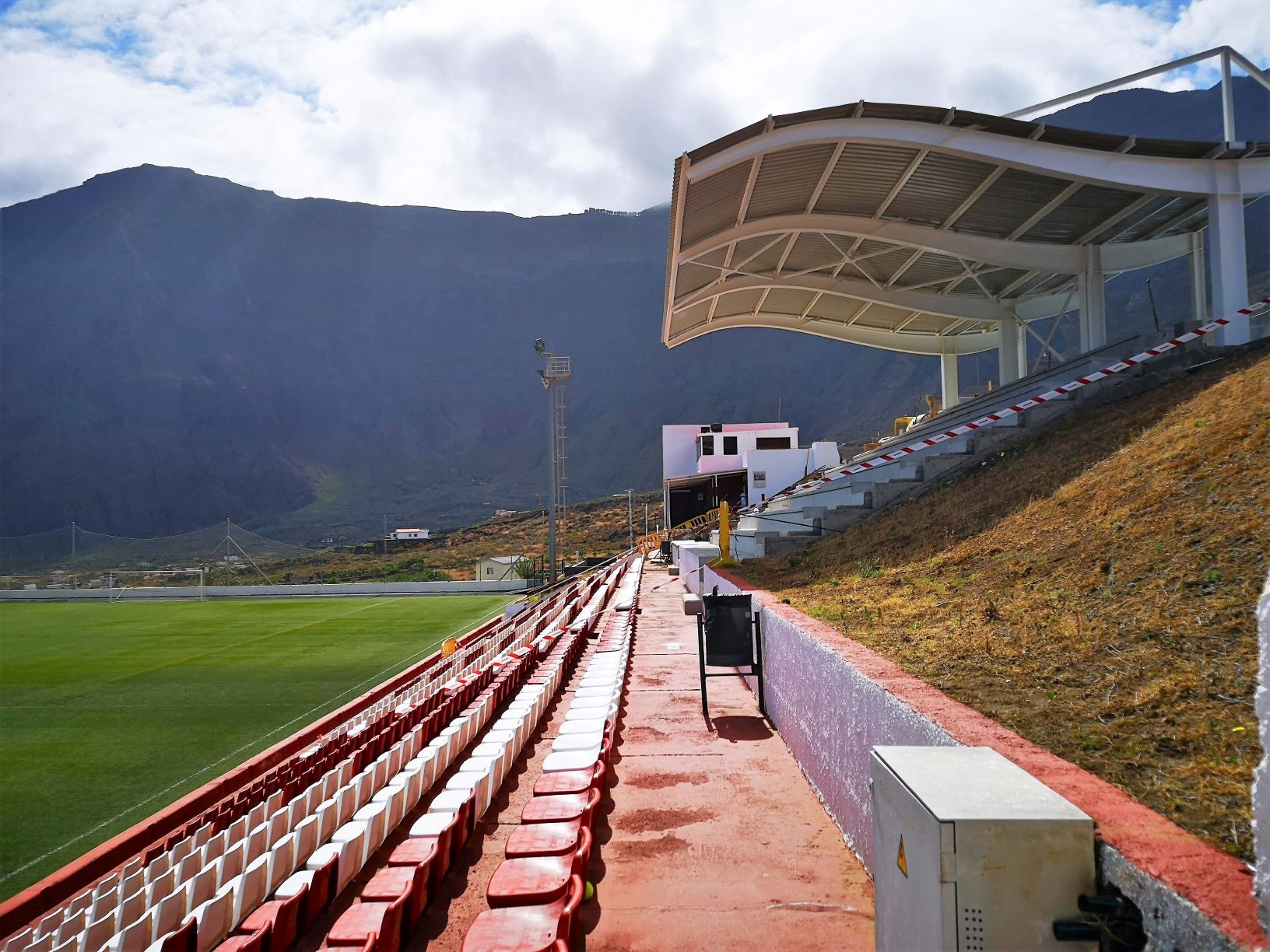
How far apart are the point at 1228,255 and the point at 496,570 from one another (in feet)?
104

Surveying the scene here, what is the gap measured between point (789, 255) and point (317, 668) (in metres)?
16.7

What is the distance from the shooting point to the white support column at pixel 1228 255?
49.4 feet

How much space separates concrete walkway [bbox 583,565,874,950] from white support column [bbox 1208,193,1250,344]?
12.5 metres

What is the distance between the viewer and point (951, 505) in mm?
11992

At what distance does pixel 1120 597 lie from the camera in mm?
5430

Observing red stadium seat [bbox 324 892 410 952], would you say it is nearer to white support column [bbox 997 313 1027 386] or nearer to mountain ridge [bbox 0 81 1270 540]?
white support column [bbox 997 313 1027 386]

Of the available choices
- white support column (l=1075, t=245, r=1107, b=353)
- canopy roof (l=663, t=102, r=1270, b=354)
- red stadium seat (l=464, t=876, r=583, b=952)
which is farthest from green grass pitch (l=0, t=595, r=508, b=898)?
white support column (l=1075, t=245, r=1107, b=353)

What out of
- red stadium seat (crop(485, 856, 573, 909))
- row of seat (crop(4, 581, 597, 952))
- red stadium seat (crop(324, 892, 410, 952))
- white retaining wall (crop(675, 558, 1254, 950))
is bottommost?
row of seat (crop(4, 581, 597, 952))

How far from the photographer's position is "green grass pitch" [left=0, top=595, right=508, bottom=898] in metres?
9.41

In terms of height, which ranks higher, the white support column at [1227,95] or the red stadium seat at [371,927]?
the white support column at [1227,95]

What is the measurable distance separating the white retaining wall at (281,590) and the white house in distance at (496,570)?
2.00 ft

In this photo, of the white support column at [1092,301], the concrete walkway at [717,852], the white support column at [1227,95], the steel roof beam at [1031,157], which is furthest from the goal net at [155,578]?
the white support column at [1227,95]

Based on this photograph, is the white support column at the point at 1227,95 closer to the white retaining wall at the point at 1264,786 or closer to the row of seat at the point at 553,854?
the row of seat at the point at 553,854

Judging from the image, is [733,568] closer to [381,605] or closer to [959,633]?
[959,633]
